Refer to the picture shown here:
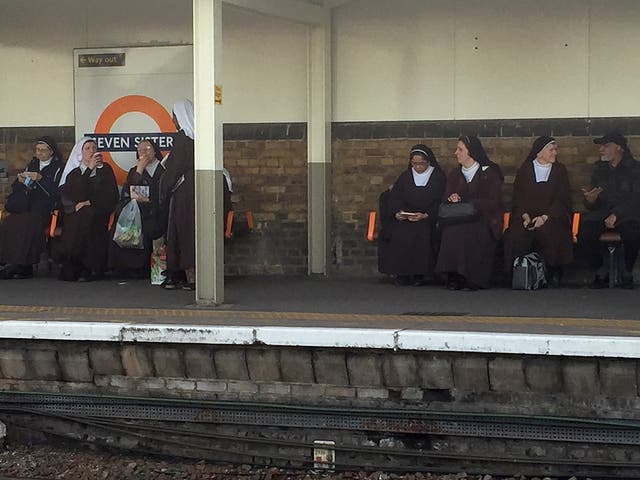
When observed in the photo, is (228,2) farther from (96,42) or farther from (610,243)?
(610,243)

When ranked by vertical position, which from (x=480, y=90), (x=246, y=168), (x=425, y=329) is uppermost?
(x=480, y=90)

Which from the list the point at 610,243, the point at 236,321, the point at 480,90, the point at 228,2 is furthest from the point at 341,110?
the point at 236,321

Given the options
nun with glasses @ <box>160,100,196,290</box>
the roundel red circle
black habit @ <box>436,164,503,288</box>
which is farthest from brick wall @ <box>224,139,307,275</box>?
black habit @ <box>436,164,503,288</box>

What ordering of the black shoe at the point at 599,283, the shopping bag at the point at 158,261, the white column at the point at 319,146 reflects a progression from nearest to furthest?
the black shoe at the point at 599,283
the shopping bag at the point at 158,261
the white column at the point at 319,146

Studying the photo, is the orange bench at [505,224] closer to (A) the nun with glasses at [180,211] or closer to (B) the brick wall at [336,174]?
(B) the brick wall at [336,174]

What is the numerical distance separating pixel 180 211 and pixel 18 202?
2203mm

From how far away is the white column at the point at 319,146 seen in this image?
1009 cm

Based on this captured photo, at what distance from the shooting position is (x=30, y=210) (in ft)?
34.9

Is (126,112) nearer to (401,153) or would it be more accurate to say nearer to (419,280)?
(401,153)

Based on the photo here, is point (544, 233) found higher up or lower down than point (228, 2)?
Answer: lower down

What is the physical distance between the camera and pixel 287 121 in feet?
34.0

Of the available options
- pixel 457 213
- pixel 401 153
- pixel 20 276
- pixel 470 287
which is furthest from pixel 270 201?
pixel 20 276

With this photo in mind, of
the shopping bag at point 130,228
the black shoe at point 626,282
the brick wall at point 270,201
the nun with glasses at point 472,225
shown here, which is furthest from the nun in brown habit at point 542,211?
the shopping bag at point 130,228

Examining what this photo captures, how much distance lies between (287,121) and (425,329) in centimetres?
411
